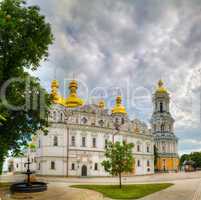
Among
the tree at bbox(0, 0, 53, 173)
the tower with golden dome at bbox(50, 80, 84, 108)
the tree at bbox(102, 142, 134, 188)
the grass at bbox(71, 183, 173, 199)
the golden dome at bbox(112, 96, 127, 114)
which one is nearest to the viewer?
the tree at bbox(0, 0, 53, 173)

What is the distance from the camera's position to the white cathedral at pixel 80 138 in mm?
49812

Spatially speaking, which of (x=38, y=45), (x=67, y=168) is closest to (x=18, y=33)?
(x=38, y=45)

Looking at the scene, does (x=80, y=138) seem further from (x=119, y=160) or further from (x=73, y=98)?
(x=119, y=160)

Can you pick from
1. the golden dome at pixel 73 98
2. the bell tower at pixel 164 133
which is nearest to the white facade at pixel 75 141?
the golden dome at pixel 73 98

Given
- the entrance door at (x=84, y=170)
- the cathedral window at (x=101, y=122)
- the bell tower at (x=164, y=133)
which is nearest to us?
the entrance door at (x=84, y=170)

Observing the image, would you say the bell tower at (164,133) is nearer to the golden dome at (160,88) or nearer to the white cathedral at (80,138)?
the golden dome at (160,88)

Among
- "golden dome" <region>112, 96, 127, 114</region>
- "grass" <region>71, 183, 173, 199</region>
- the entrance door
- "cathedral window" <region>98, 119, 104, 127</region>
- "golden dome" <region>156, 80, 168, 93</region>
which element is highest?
"golden dome" <region>156, 80, 168, 93</region>

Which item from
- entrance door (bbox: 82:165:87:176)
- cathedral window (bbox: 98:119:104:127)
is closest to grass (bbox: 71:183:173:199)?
entrance door (bbox: 82:165:87:176)

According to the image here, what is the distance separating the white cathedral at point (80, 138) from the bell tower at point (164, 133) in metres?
10.6

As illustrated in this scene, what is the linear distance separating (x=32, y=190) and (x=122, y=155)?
9.86m

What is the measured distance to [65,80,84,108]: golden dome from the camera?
55938mm

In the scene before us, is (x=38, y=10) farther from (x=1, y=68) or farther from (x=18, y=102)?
(x=18, y=102)

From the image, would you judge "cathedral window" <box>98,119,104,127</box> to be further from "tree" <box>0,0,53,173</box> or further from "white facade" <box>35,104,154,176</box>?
"tree" <box>0,0,53,173</box>

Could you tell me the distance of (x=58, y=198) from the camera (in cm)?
1878
